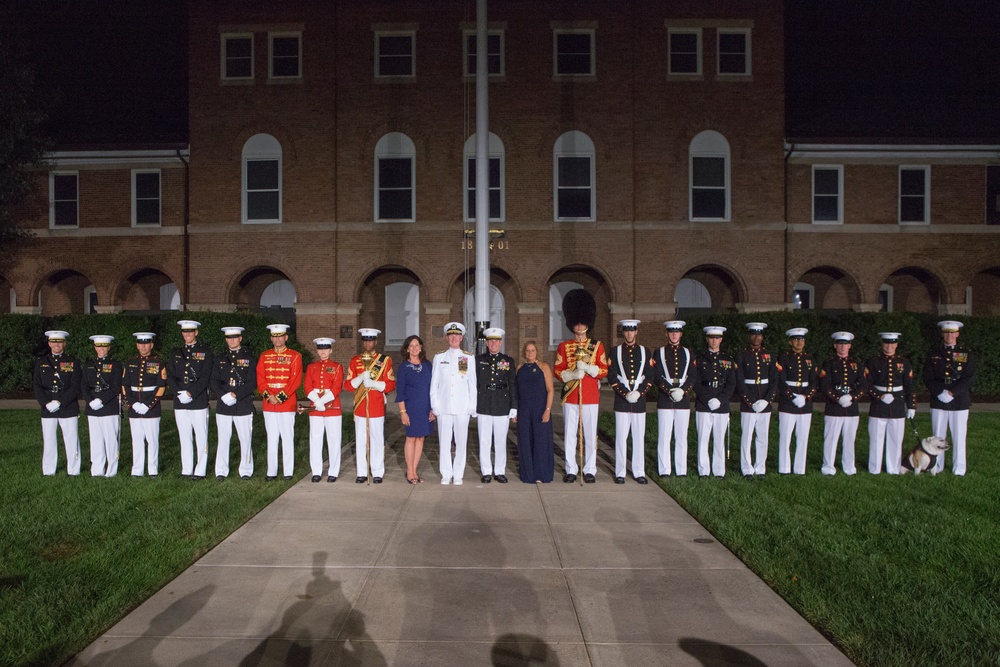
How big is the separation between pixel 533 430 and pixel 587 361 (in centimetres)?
114

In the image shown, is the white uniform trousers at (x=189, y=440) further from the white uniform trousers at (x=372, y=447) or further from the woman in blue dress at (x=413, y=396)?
the woman in blue dress at (x=413, y=396)

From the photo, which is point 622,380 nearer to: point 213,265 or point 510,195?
point 510,195

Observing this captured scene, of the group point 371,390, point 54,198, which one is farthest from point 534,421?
point 54,198

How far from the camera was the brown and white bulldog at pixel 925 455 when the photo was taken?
957cm

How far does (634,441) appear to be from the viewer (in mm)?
9891

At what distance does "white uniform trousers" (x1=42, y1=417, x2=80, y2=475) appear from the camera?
980cm

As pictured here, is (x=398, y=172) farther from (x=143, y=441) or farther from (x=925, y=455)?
(x=925, y=455)

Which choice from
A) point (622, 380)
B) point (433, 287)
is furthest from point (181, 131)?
point (622, 380)

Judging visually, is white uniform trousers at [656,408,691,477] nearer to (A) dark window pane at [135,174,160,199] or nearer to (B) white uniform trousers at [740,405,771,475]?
(B) white uniform trousers at [740,405,771,475]

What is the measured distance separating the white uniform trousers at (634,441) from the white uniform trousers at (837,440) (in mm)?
2491

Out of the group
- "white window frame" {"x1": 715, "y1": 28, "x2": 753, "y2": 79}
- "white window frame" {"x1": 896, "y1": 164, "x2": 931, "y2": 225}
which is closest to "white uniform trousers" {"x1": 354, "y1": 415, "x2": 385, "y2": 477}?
"white window frame" {"x1": 715, "y1": 28, "x2": 753, "y2": 79}

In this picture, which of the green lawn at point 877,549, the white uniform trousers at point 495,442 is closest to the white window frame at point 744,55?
the green lawn at point 877,549

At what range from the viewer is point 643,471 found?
984cm

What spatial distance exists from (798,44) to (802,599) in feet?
87.1
